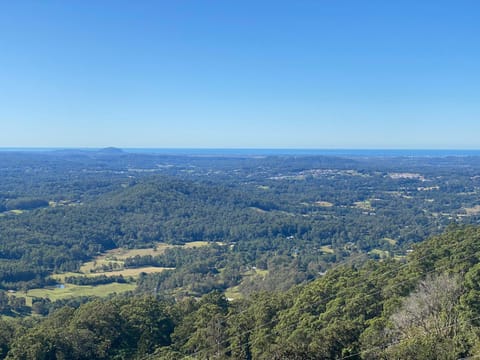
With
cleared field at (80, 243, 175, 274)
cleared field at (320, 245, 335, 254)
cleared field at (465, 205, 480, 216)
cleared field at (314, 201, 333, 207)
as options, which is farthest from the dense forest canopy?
cleared field at (314, 201, 333, 207)

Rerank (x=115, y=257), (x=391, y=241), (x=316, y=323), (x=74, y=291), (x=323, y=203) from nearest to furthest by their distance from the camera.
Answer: (x=316, y=323) < (x=74, y=291) < (x=115, y=257) < (x=391, y=241) < (x=323, y=203)

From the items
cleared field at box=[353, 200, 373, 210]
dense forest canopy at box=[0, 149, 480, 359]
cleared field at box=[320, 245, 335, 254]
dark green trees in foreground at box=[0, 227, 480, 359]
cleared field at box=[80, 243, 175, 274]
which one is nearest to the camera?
dark green trees in foreground at box=[0, 227, 480, 359]

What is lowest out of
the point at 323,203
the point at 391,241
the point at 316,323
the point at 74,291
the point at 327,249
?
the point at 74,291

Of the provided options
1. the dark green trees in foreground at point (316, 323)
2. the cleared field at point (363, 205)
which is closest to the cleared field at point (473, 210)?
the cleared field at point (363, 205)

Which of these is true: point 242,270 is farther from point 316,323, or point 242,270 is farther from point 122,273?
point 316,323

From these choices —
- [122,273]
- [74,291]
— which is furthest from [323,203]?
[74,291]

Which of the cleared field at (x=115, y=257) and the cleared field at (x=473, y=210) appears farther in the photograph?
the cleared field at (x=473, y=210)

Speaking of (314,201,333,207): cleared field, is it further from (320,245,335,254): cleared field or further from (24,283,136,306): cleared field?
(24,283,136,306): cleared field

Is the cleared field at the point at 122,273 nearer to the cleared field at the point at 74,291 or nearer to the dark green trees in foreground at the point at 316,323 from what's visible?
the cleared field at the point at 74,291

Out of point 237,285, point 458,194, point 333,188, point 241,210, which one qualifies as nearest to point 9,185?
point 241,210
